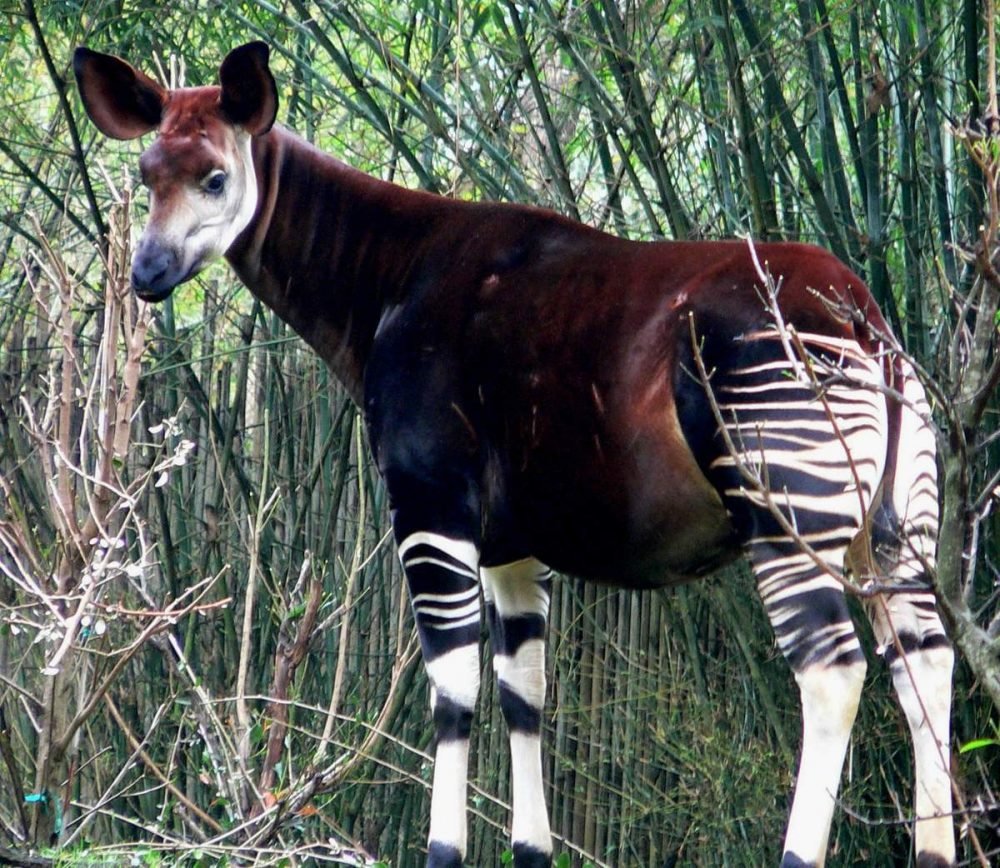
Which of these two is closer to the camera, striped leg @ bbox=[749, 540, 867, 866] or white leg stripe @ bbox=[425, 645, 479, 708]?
striped leg @ bbox=[749, 540, 867, 866]

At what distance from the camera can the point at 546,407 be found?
2.92 m

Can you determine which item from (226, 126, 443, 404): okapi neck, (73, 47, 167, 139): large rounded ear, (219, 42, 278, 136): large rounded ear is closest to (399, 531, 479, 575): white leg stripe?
(226, 126, 443, 404): okapi neck

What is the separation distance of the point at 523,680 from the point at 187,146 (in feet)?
4.65

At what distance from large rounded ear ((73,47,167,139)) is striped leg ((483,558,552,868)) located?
1.30 metres

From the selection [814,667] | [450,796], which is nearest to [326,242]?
[450,796]

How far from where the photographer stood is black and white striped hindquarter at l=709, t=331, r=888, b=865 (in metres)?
2.55

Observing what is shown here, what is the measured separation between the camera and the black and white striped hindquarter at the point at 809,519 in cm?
255

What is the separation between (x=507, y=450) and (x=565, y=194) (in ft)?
3.74

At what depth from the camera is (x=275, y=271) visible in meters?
3.38

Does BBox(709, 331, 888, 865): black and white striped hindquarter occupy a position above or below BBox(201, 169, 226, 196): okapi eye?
below

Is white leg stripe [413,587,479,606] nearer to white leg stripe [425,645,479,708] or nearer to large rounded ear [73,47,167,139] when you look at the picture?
white leg stripe [425,645,479,708]

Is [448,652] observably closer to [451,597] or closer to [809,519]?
[451,597]

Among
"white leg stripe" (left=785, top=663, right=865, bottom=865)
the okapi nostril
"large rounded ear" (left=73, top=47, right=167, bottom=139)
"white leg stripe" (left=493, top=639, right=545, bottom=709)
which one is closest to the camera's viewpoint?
"white leg stripe" (left=785, top=663, right=865, bottom=865)

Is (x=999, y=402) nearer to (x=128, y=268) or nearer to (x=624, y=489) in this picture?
(x=624, y=489)
